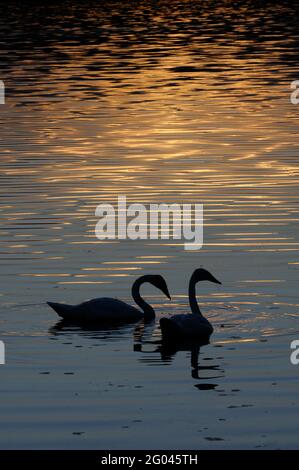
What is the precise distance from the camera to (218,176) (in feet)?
92.2

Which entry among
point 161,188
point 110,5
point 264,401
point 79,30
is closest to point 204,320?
point 264,401

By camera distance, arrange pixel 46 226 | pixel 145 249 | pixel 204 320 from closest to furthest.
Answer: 1. pixel 204 320
2. pixel 145 249
3. pixel 46 226

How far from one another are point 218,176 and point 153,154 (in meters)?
4.02

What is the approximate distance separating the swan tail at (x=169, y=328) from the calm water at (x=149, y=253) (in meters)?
0.25

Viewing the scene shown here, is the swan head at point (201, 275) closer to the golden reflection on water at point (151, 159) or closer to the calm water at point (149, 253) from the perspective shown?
the calm water at point (149, 253)

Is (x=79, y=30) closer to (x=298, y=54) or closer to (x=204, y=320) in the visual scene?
(x=298, y=54)

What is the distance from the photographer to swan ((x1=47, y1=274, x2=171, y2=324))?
1755cm

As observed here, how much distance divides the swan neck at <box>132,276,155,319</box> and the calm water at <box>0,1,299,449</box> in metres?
0.34

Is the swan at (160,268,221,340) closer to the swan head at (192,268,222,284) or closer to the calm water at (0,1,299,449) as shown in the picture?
the calm water at (0,1,299,449)

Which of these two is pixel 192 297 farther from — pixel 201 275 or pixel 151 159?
pixel 151 159

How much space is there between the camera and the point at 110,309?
17.8 metres

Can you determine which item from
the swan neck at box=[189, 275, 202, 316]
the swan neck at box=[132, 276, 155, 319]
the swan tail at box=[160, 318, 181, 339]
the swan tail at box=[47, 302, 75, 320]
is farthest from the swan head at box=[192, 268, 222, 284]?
the swan tail at box=[47, 302, 75, 320]

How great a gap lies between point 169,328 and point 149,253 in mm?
4560

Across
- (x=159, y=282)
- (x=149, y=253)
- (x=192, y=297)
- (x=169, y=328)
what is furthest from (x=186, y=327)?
(x=149, y=253)
